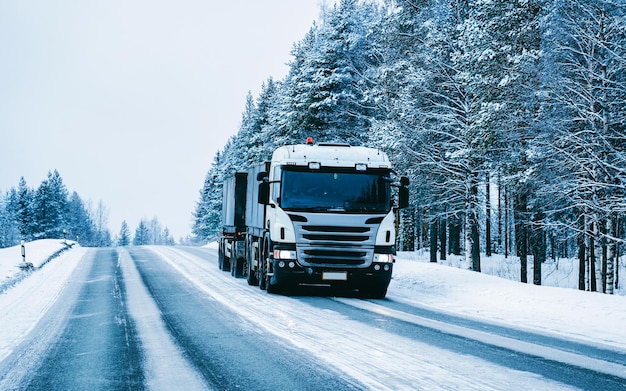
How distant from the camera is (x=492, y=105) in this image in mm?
19578

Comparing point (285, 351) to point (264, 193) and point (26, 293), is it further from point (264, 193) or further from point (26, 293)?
point (26, 293)

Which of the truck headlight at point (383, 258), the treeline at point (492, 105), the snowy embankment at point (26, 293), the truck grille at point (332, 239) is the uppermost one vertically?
the treeline at point (492, 105)

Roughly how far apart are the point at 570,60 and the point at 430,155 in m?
7.49

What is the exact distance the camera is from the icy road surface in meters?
5.93

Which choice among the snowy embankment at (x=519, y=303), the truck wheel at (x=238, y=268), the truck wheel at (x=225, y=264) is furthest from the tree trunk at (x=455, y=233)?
the truck wheel at (x=238, y=268)

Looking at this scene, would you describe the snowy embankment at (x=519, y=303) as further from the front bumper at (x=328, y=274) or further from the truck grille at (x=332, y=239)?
the truck grille at (x=332, y=239)

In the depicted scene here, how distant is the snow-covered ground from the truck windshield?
2.57 metres

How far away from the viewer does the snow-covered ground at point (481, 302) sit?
9.79m

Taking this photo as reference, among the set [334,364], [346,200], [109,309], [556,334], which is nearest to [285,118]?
[346,200]

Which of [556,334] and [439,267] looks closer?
[556,334]

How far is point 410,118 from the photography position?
23734mm

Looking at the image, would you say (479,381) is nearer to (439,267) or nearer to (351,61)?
(439,267)

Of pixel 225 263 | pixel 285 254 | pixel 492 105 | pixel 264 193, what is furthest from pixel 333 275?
pixel 225 263

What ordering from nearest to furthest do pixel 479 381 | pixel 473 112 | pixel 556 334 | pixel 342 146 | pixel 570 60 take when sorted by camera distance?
pixel 479 381, pixel 556 334, pixel 342 146, pixel 570 60, pixel 473 112
